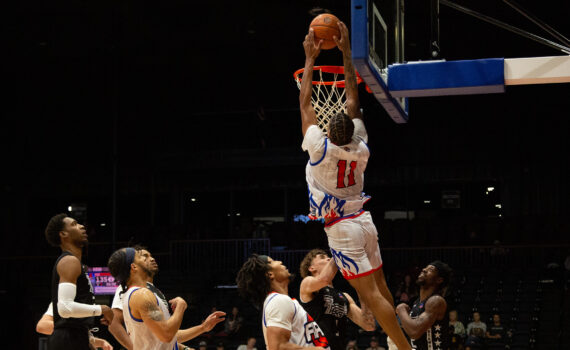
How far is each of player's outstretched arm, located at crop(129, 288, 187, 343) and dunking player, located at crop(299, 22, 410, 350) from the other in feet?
3.98

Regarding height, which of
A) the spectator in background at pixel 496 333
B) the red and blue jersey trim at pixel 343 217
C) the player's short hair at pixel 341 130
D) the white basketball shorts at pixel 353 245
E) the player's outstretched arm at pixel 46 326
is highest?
the player's short hair at pixel 341 130

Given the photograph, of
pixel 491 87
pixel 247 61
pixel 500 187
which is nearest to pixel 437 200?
pixel 500 187

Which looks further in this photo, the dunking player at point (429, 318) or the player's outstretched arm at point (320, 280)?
the dunking player at point (429, 318)

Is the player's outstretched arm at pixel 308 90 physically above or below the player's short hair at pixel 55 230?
above

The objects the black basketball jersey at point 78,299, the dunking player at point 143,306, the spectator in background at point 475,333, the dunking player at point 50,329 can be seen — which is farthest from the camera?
the spectator in background at point 475,333

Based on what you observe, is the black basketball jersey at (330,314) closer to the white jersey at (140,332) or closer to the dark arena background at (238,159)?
the white jersey at (140,332)

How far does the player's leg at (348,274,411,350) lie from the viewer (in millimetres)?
4832

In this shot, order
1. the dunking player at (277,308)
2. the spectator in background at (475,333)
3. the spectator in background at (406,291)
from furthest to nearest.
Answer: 1. the spectator in background at (406,291)
2. the spectator in background at (475,333)
3. the dunking player at (277,308)

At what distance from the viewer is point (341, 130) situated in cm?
485

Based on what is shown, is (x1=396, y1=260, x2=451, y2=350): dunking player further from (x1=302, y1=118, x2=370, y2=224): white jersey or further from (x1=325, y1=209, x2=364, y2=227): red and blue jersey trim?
(x1=302, y1=118, x2=370, y2=224): white jersey

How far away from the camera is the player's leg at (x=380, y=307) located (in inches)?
190

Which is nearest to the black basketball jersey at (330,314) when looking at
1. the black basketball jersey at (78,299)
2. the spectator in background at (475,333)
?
the black basketball jersey at (78,299)

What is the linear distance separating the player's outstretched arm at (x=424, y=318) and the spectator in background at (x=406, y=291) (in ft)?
28.0

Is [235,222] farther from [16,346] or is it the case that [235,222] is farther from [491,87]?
[491,87]
